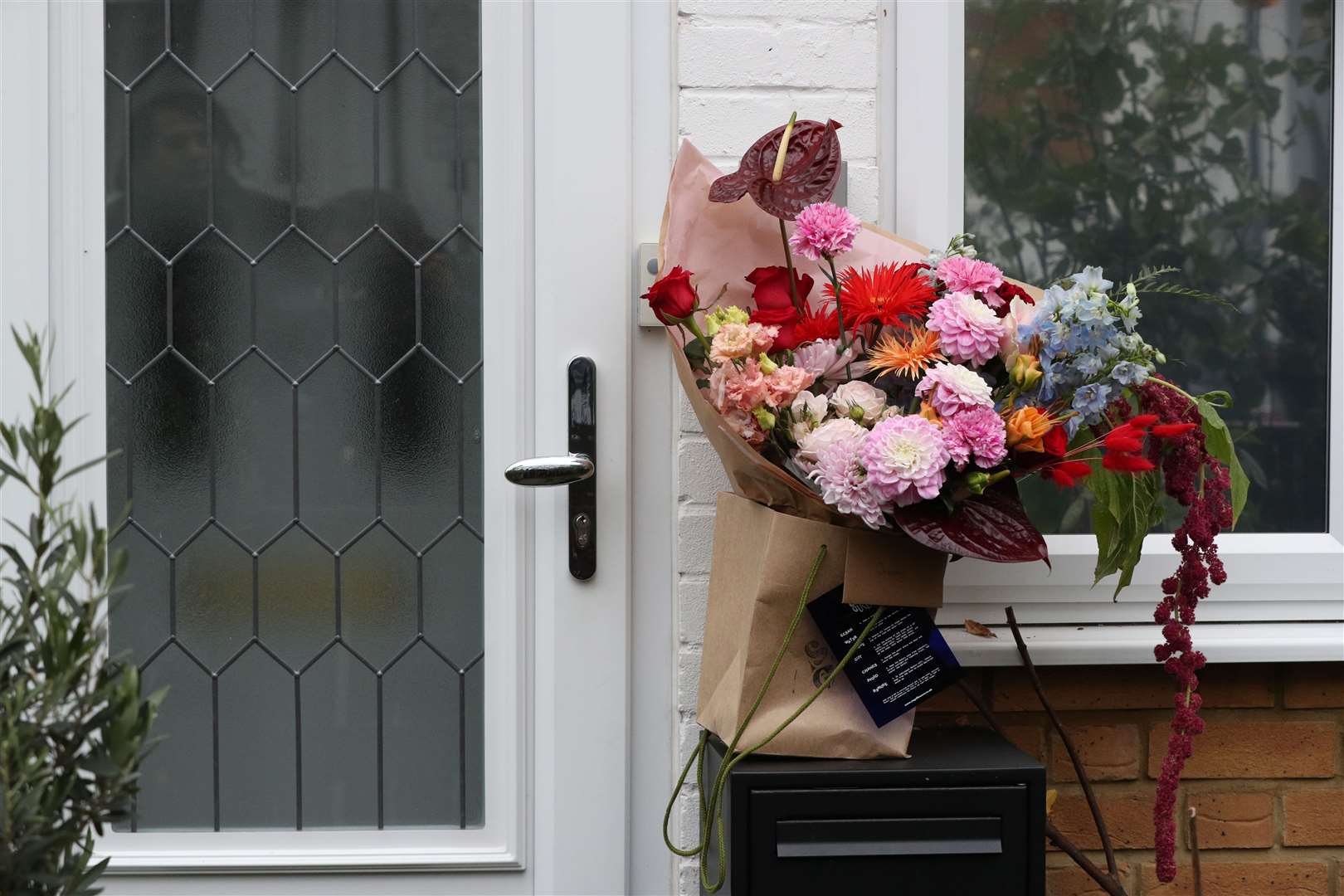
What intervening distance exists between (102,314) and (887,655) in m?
1.13

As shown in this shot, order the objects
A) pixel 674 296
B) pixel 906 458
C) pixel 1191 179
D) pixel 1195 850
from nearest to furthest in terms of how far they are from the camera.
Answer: pixel 906 458
pixel 674 296
pixel 1195 850
pixel 1191 179

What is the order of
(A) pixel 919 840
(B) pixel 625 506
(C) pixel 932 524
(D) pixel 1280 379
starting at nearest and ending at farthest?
(C) pixel 932 524 < (A) pixel 919 840 < (B) pixel 625 506 < (D) pixel 1280 379

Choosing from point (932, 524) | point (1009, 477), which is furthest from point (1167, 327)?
point (932, 524)

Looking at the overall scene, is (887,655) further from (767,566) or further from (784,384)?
(784,384)

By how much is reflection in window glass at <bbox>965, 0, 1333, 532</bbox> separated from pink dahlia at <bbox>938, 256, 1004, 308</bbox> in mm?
412

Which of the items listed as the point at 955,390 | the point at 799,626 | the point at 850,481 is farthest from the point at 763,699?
the point at 955,390

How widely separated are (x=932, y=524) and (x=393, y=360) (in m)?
0.81

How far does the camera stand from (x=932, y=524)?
3.39 ft

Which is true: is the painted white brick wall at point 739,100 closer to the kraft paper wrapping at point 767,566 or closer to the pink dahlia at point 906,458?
the kraft paper wrapping at point 767,566

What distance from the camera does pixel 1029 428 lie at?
1.03m

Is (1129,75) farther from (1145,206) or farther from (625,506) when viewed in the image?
(625,506)

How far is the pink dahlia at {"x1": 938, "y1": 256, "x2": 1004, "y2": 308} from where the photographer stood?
114 cm

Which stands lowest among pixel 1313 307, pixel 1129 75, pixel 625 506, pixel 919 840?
pixel 919 840

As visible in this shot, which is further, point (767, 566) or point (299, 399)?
point (299, 399)
